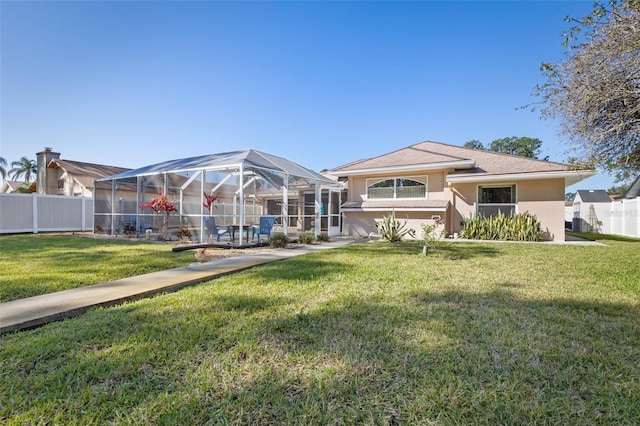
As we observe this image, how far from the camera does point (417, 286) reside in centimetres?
518

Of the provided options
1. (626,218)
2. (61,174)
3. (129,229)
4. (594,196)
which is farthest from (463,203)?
(61,174)

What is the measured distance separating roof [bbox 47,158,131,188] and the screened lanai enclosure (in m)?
7.71

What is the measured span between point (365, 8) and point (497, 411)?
43.7 feet

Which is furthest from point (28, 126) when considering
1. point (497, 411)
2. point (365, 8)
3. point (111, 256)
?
point (497, 411)

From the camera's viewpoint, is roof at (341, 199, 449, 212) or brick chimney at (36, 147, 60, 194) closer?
roof at (341, 199, 449, 212)

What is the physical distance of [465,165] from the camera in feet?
47.3

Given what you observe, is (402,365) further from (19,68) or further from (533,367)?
(19,68)

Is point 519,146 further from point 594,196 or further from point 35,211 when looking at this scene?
point 35,211

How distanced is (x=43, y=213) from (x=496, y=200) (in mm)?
27323

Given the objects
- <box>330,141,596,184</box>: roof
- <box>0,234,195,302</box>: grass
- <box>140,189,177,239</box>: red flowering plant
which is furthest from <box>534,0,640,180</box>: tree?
<box>140,189,177,239</box>: red flowering plant

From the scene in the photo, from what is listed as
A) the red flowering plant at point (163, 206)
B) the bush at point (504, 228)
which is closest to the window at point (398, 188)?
the bush at point (504, 228)

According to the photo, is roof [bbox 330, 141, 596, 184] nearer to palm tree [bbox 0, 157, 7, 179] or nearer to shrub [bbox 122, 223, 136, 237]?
shrub [bbox 122, 223, 136, 237]

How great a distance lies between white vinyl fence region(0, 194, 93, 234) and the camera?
18094 mm

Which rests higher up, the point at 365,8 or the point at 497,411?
the point at 365,8
